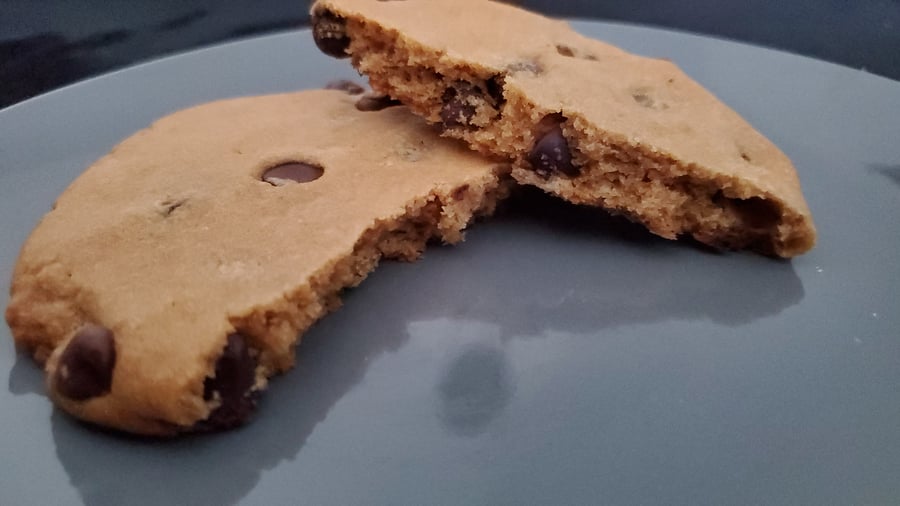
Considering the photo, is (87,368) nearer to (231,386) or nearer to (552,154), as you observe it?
(231,386)

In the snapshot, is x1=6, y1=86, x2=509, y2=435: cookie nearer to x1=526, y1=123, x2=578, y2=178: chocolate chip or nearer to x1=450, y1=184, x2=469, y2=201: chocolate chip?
x1=450, y1=184, x2=469, y2=201: chocolate chip

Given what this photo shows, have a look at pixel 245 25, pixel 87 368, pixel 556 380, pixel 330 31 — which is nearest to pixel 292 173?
pixel 330 31

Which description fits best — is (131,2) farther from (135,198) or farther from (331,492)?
(331,492)

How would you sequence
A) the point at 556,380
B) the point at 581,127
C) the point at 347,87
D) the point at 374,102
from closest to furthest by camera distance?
the point at 556,380
the point at 581,127
the point at 374,102
the point at 347,87

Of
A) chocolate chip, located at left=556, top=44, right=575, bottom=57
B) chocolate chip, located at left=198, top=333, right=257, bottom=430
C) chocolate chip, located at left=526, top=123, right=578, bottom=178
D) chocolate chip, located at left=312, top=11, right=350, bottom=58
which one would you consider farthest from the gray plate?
chocolate chip, located at left=312, top=11, right=350, bottom=58

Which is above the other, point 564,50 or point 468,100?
point 564,50

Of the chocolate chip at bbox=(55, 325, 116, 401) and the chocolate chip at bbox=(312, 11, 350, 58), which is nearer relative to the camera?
the chocolate chip at bbox=(55, 325, 116, 401)

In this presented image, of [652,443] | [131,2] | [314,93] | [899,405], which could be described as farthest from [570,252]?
[131,2]
